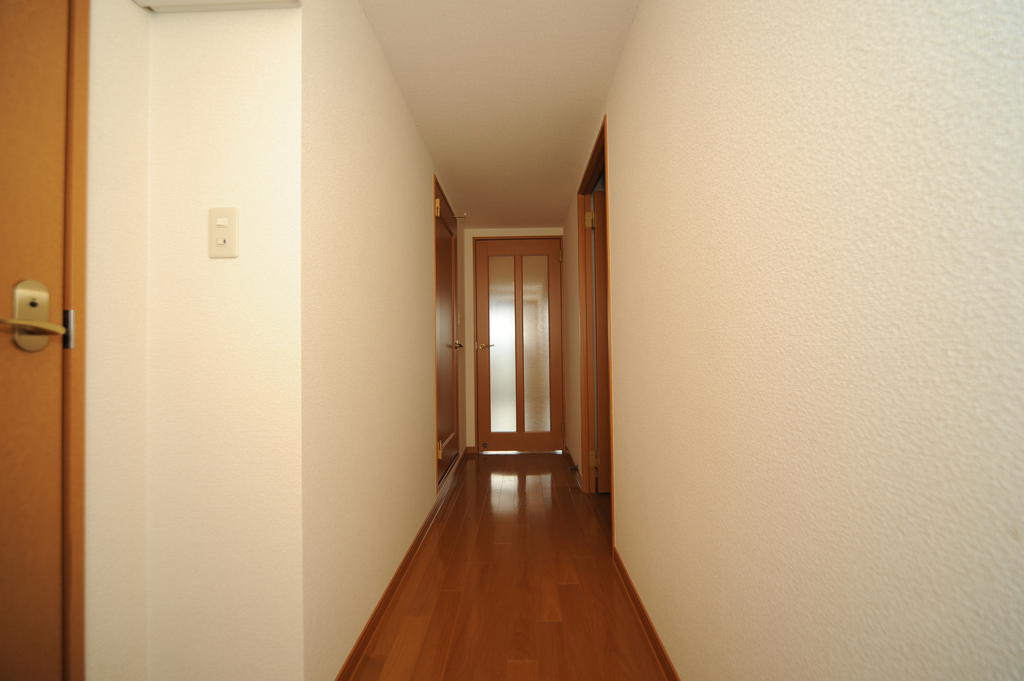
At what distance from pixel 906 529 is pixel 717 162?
0.80m

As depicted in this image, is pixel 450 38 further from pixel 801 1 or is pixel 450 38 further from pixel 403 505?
pixel 403 505

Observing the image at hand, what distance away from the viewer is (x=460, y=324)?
4.40m

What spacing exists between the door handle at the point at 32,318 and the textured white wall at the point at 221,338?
0.83 ft

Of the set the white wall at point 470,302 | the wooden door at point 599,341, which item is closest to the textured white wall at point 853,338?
the wooden door at point 599,341

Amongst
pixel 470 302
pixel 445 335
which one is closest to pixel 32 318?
pixel 445 335

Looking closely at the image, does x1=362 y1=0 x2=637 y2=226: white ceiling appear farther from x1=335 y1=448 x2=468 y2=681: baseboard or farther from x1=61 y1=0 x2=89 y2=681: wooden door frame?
x1=335 y1=448 x2=468 y2=681: baseboard

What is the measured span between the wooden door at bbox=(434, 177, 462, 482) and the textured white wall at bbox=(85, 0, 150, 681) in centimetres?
192

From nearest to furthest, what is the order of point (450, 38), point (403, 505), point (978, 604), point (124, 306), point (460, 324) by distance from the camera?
point (978, 604) → point (124, 306) → point (450, 38) → point (403, 505) → point (460, 324)

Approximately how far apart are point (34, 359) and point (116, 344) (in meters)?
0.19

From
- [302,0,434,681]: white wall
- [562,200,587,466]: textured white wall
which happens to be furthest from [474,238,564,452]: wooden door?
[302,0,434,681]: white wall

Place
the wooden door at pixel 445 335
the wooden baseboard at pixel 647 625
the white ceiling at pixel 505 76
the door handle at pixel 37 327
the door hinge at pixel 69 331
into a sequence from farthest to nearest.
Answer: the wooden door at pixel 445 335 < the white ceiling at pixel 505 76 < the wooden baseboard at pixel 647 625 < the door hinge at pixel 69 331 < the door handle at pixel 37 327

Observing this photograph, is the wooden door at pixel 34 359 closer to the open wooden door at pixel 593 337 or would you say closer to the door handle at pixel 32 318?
the door handle at pixel 32 318

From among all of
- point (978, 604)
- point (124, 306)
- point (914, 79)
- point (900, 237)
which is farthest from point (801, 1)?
point (124, 306)

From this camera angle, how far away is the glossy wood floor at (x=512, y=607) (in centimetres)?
142
